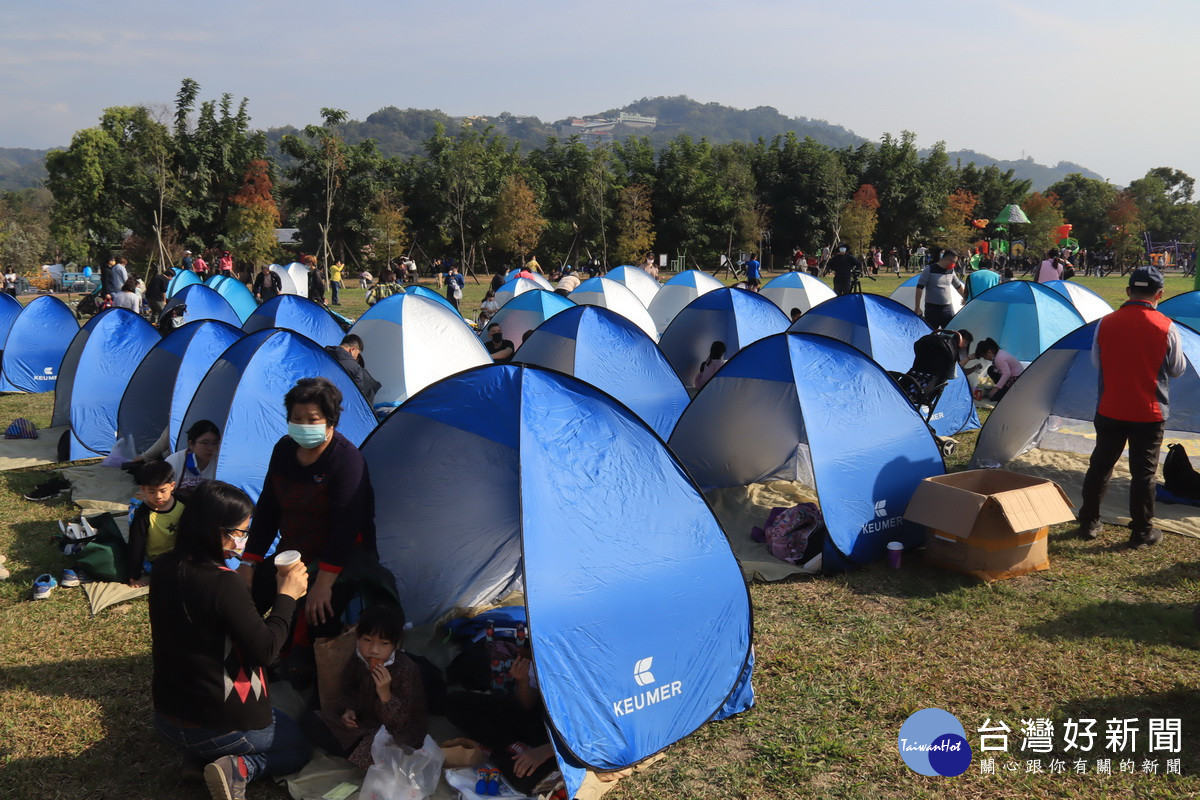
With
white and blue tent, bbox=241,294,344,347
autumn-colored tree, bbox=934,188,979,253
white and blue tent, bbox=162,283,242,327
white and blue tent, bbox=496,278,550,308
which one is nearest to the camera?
white and blue tent, bbox=241,294,344,347

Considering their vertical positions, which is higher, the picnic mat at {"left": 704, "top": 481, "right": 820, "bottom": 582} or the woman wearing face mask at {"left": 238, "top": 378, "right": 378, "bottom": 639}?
the woman wearing face mask at {"left": 238, "top": 378, "right": 378, "bottom": 639}

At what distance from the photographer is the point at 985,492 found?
6.29 metres

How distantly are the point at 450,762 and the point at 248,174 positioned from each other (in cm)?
3911

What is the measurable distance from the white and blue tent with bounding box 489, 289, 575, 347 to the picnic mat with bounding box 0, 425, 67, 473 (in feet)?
20.4

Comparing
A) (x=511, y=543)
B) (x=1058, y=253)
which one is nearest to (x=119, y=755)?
(x=511, y=543)

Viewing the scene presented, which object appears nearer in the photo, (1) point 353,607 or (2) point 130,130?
(1) point 353,607

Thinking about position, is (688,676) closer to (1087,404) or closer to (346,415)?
(346,415)

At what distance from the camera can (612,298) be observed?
16.1m

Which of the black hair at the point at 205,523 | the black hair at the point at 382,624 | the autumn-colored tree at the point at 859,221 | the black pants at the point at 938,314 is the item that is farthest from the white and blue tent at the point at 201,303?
the autumn-colored tree at the point at 859,221

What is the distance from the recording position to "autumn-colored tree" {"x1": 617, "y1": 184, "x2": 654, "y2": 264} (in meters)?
42.4

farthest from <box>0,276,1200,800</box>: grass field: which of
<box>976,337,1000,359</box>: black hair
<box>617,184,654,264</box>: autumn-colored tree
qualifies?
<box>617,184,654,264</box>: autumn-colored tree

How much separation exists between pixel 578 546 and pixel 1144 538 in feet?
15.5

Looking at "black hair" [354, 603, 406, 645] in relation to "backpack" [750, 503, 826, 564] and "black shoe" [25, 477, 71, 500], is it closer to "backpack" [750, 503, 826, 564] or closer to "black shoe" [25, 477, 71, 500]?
"backpack" [750, 503, 826, 564]

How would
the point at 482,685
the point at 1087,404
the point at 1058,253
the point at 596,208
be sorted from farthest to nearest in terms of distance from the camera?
the point at 596,208
the point at 1058,253
the point at 1087,404
the point at 482,685
